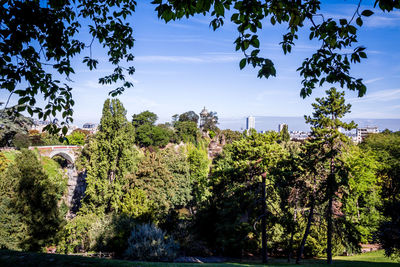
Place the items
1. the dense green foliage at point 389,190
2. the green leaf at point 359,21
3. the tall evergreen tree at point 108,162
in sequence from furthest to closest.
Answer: the tall evergreen tree at point 108,162, the dense green foliage at point 389,190, the green leaf at point 359,21

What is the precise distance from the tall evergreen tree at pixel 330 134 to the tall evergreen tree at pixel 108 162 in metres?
16.5

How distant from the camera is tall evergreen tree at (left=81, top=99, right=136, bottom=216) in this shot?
1995 centimetres

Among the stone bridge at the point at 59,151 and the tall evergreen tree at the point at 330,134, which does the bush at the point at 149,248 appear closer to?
the tall evergreen tree at the point at 330,134

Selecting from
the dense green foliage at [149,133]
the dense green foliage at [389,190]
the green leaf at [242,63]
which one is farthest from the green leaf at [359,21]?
the dense green foliage at [149,133]

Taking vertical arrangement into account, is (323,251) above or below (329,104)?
below

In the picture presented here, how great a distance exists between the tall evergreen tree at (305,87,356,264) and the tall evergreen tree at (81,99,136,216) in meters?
16.5

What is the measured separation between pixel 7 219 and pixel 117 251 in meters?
8.21

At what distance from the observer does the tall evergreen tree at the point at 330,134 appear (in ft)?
46.1

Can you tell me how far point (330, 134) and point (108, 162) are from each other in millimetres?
19072

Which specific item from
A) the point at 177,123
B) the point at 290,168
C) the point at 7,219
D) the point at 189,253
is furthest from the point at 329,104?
the point at 177,123

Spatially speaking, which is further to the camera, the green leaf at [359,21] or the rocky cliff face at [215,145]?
the rocky cliff face at [215,145]

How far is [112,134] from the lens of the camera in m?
21.8

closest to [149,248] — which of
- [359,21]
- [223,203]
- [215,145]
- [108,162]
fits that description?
[223,203]

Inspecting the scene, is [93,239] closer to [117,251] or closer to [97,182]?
[117,251]
